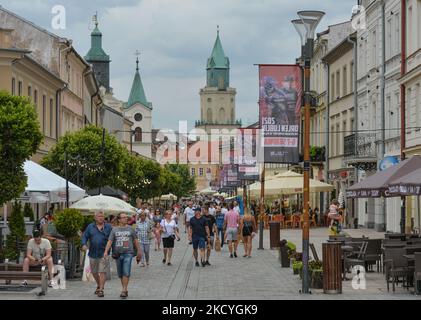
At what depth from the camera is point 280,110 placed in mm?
22500

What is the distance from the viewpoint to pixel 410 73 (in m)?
37.6

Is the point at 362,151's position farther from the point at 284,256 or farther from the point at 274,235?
the point at 284,256

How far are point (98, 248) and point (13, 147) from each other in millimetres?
5068

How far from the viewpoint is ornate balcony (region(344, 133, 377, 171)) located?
46562mm

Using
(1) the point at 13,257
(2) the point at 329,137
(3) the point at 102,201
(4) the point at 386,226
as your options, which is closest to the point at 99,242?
(1) the point at 13,257

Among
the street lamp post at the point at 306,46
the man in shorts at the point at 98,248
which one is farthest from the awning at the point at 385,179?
the man in shorts at the point at 98,248

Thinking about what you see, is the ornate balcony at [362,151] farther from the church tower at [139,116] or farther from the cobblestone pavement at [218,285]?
the church tower at [139,116]

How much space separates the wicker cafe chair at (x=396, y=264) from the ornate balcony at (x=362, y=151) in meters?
27.0

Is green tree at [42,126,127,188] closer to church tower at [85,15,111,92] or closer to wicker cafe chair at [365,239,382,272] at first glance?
wicker cafe chair at [365,239,382,272]

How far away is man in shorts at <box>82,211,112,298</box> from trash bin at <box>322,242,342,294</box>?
3.98 meters

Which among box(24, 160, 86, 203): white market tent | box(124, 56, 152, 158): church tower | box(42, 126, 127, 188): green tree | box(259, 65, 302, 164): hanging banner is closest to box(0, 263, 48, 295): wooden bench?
box(259, 65, 302, 164): hanging banner

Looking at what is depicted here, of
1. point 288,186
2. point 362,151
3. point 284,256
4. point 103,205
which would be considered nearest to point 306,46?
point 284,256

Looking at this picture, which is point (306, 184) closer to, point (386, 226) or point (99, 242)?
point (99, 242)
